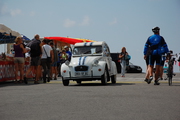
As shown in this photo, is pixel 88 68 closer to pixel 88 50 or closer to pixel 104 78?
pixel 104 78

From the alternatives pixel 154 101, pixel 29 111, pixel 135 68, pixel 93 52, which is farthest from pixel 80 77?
pixel 135 68

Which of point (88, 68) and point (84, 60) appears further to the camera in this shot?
point (84, 60)

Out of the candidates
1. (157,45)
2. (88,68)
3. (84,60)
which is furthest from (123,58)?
(88,68)

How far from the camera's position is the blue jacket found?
47.9ft

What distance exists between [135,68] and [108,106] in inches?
1279

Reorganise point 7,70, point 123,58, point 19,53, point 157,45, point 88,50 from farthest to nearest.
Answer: point 123,58
point 7,70
point 19,53
point 88,50
point 157,45

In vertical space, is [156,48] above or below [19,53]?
below

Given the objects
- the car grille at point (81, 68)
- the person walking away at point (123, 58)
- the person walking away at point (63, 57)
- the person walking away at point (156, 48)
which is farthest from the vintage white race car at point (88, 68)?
the person walking away at point (123, 58)

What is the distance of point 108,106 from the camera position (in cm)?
767

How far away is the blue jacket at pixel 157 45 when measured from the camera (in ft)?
47.9

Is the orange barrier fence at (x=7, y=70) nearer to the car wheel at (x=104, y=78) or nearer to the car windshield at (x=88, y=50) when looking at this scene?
the car windshield at (x=88, y=50)

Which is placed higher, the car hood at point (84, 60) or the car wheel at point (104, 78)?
the car hood at point (84, 60)

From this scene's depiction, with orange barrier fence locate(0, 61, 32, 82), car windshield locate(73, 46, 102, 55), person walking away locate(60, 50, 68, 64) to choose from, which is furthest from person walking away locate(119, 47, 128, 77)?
orange barrier fence locate(0, 61, 32, 82)

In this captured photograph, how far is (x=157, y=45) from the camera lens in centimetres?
1459
